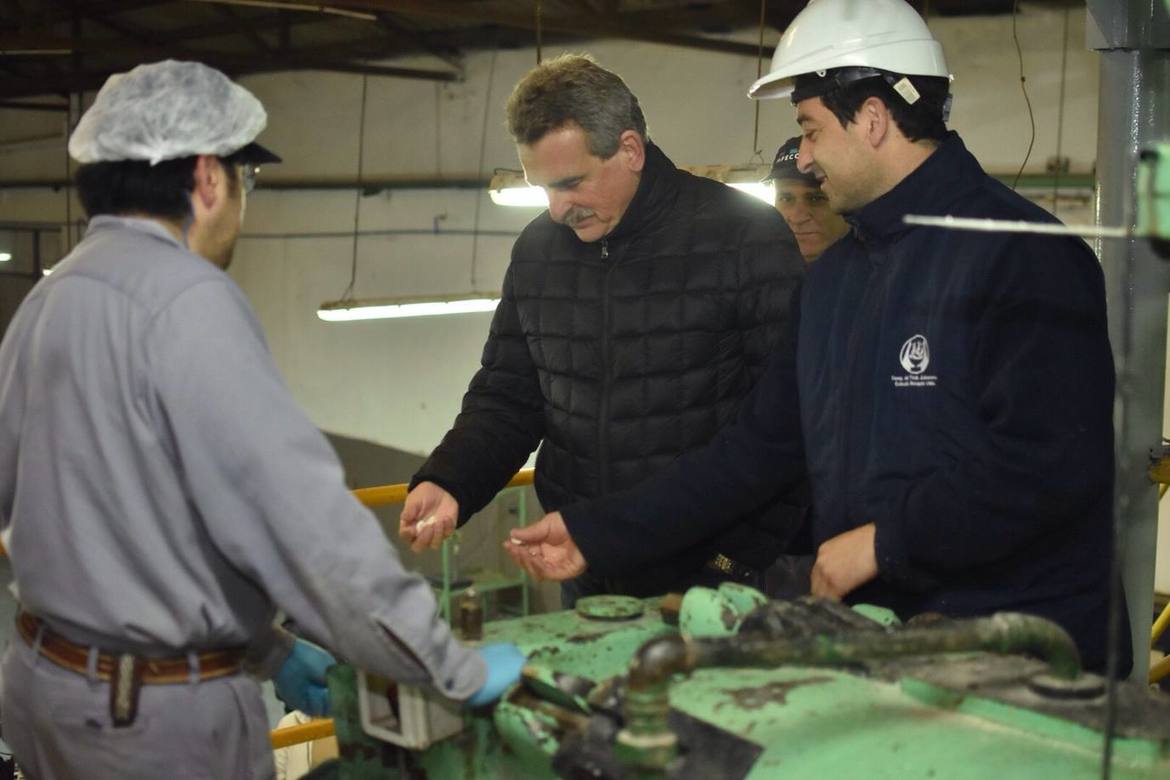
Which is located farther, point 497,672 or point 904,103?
point 904,103

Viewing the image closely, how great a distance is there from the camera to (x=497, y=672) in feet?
5.13

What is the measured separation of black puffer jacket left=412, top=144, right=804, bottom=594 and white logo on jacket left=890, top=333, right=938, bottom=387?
0.54 metres

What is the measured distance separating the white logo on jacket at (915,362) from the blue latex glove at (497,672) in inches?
27.0

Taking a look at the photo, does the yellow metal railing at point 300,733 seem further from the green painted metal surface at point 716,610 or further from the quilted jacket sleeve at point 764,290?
the green painted metal surface at point 716,610

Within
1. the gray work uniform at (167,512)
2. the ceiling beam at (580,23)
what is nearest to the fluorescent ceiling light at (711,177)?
the ceiling beam at (580,23)

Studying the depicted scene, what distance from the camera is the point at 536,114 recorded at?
2.48 m

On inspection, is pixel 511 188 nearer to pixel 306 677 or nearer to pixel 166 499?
pixel 306 677

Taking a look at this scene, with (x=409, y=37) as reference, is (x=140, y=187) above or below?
below

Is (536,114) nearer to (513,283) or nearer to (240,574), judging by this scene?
(513,283)

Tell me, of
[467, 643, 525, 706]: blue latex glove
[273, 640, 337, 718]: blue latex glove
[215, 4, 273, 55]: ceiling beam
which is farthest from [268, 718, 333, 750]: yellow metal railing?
[215, 4, 273, 55]: ceiling beam

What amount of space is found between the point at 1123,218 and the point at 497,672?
196cm

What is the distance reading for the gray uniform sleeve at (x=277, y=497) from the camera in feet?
5.03

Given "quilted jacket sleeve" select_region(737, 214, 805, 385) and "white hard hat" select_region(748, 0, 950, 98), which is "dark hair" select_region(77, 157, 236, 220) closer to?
"white hard hat" select_region(748, 0, 950, 98)

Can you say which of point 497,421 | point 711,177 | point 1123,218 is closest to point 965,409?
point 497,421
